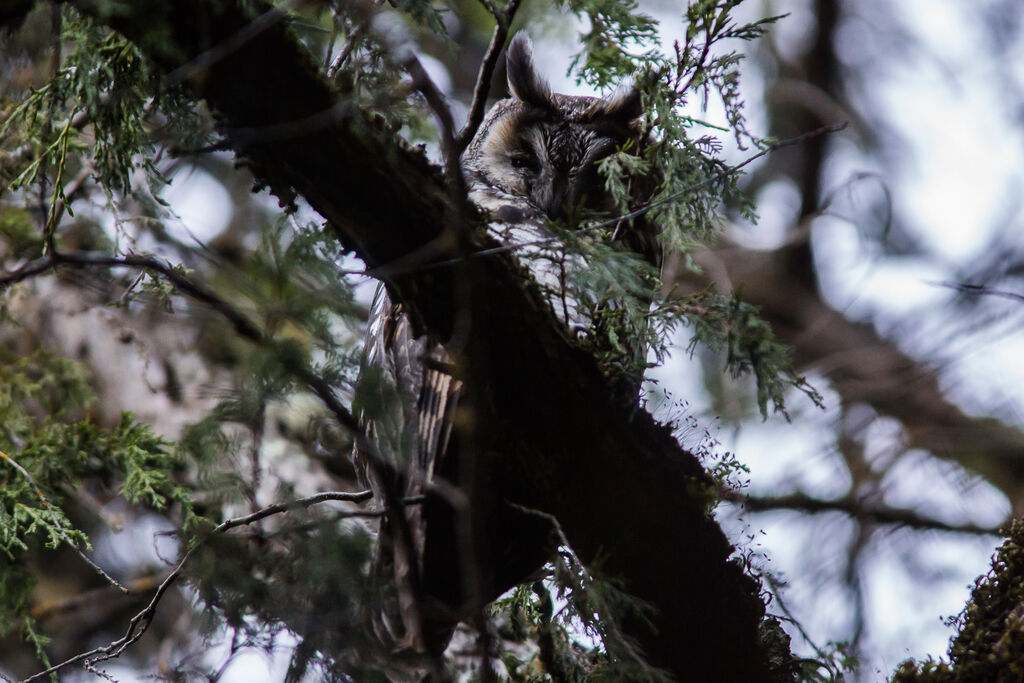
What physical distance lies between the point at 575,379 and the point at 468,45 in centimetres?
400

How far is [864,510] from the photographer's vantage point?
109 inches

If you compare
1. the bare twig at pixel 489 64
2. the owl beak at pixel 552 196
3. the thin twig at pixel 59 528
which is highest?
the owl beak at pixel 552 196

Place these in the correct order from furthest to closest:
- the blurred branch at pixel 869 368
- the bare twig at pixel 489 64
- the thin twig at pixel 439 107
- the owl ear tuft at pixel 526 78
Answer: the blurred branch at pixel 869 368
the owl ear tuft at pixel 526 78
the bare twig at pixel 489 64
the thin twig at pixel 439 107

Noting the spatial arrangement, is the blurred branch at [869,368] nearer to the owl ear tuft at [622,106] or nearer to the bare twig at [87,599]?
the owl ear tuft at [622,106]

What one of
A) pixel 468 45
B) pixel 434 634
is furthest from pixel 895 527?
pixel 468 45

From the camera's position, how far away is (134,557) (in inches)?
126

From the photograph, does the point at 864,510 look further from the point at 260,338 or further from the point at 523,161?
the point at 260,338

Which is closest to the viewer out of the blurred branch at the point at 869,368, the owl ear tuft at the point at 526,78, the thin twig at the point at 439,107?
the thin twig at the point at 439,107

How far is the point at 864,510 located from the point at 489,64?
206 cm

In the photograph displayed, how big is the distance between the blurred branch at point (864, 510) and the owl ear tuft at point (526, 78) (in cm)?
154

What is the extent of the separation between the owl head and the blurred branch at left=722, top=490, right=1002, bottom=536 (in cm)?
120

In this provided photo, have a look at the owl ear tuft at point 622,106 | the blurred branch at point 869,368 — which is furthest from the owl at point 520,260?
the blurred branch at point 869,368

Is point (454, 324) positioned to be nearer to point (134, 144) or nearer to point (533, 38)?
point (134, 144)

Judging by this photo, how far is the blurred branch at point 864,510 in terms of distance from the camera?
2762 mm
